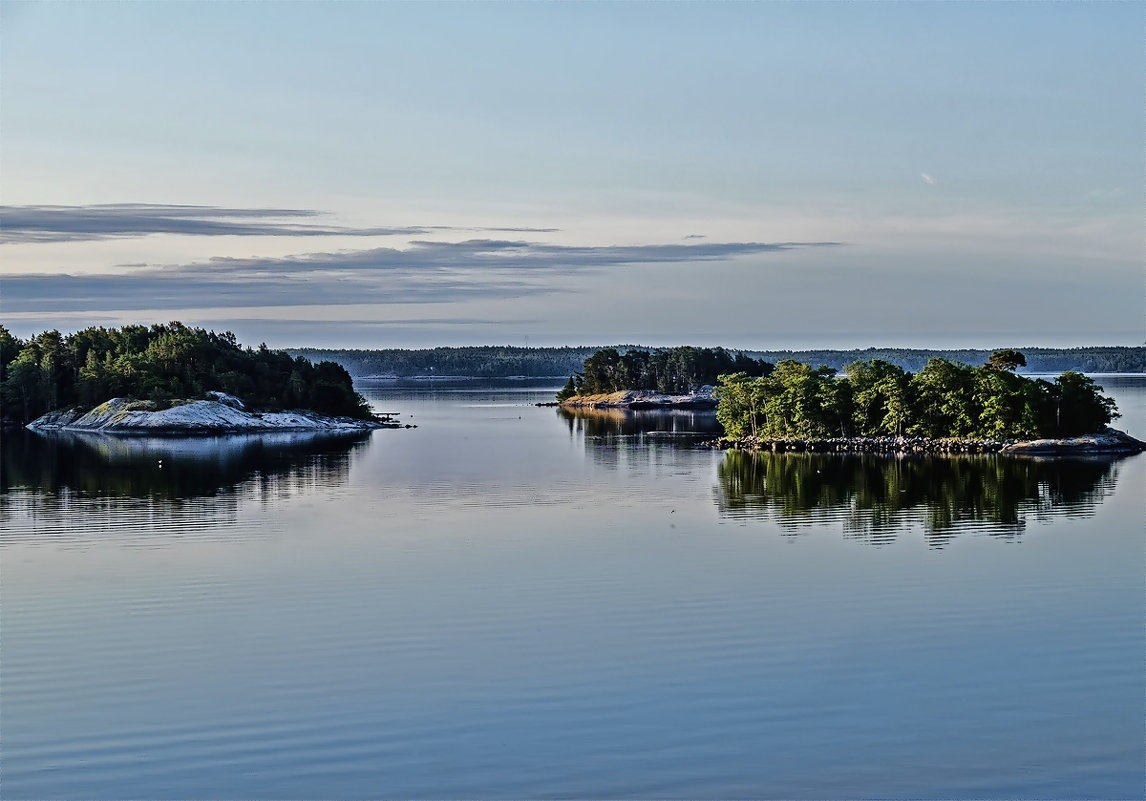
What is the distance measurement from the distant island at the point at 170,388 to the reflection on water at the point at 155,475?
A: 792 centimetres

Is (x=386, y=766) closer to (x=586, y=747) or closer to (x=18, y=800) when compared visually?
(x=586, y=747)

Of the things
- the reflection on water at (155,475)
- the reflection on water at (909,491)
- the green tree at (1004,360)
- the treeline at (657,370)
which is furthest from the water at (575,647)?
the treeline at (657,370)

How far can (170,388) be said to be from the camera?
108m

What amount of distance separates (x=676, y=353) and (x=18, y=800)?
521ft

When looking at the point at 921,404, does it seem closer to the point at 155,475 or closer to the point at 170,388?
the point at 155,475

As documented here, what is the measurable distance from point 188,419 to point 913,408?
5588 centimetres

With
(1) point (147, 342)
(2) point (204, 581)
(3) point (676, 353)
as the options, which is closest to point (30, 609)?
(2) point (204, 581)

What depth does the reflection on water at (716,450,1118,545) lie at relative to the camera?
4069 centimetres

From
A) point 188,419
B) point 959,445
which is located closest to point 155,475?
point 959,445

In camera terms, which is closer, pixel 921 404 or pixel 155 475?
pixel 155 475

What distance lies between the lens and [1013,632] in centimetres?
2402

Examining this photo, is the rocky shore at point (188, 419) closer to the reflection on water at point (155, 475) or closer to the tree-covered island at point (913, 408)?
the reflection on water at point (155, 475)

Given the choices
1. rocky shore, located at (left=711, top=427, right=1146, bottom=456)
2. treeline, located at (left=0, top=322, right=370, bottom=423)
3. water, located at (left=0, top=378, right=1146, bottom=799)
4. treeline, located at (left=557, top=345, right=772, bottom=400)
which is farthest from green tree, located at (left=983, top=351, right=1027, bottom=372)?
treeline, located at (left=557, top=345, right=772, bottom=400)

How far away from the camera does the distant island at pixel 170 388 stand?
103m
